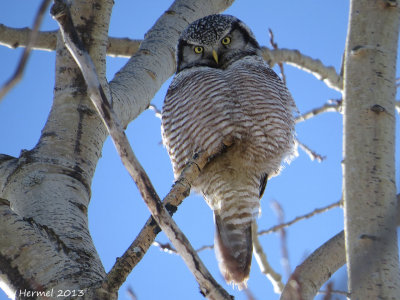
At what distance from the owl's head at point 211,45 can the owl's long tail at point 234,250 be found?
1.21 m

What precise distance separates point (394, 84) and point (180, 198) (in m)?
0.86

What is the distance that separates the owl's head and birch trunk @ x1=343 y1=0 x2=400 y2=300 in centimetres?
210

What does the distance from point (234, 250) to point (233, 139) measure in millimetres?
631

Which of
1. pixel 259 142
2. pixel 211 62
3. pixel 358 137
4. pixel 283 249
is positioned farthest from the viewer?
pixel 211 62

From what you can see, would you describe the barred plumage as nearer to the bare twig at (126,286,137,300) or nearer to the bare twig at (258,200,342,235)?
the bare twig at (258,200,342,235)

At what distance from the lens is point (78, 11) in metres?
2.88

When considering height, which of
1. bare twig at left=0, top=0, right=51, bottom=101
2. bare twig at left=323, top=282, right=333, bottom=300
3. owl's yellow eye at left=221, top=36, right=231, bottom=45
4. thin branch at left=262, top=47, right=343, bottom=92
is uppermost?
thin branch at left=262, top=47, right=343, bottom=92

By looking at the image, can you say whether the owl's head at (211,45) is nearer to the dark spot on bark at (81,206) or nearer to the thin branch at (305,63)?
the thin branch at (305,63)

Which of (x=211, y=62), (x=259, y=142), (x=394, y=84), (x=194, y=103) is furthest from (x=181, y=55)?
(x=394, y=84)

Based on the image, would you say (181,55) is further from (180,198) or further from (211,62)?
(180,198)

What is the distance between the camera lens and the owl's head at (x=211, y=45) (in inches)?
161

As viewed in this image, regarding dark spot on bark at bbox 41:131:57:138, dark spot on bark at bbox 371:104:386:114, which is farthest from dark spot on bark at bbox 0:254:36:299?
dark spot on bark at bbox 371:104:386:114

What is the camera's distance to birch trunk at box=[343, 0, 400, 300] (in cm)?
154

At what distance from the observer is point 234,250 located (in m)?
3.32
